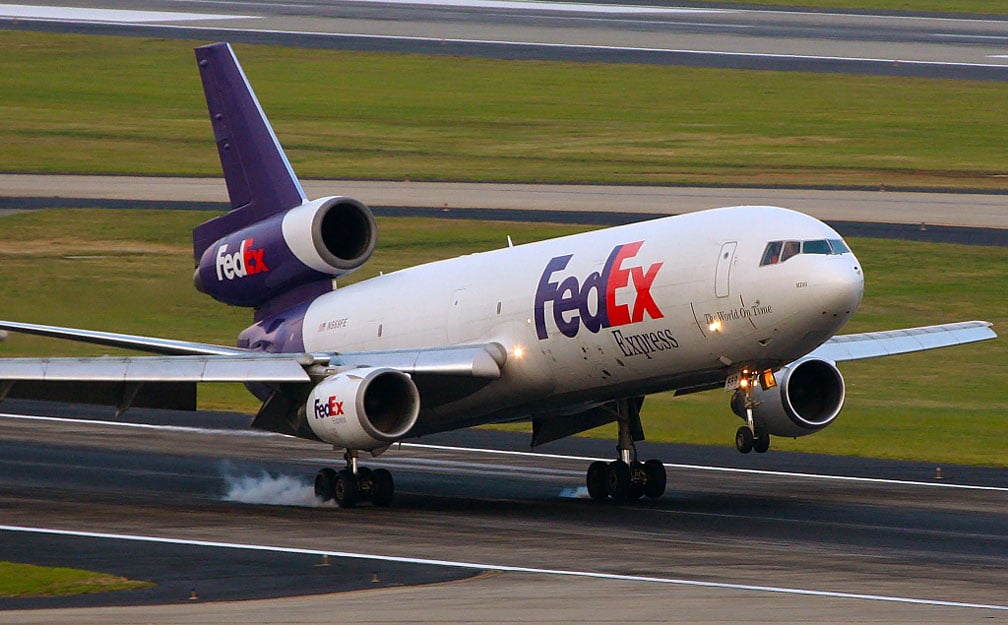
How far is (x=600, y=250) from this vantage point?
111 ft

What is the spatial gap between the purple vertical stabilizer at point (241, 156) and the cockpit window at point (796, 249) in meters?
12.4

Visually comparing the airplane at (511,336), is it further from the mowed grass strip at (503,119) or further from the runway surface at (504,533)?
the mowed grass strip at (503,119)

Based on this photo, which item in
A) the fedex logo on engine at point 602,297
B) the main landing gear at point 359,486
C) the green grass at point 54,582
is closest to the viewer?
the green grass at point 54,582

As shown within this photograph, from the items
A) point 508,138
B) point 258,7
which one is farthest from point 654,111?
point 258,7

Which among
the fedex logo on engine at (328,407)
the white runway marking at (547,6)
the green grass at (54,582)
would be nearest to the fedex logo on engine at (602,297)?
the fedex logo on engine at (328,407)

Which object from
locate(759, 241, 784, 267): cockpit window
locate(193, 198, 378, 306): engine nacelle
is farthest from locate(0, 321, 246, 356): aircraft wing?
locate(759, 241, 784, 267): cockpit window

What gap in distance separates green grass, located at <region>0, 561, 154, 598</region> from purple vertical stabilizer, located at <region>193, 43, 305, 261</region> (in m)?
14.9

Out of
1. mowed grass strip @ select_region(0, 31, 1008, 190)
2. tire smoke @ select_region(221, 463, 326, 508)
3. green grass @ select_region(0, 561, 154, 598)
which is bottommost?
green grass @ select_region(0, 561, 154, 598)

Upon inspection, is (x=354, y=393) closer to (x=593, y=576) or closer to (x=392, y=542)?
(x=392, y=542)

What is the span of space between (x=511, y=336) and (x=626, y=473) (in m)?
3.71

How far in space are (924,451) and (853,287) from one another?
12875mm

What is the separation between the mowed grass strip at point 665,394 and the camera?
149 ft

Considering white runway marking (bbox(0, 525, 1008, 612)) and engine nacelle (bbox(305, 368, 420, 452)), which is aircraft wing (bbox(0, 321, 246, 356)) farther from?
white runway marking (bbox(0, 525, 1008, 612))

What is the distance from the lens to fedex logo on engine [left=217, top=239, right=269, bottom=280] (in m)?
39.2
